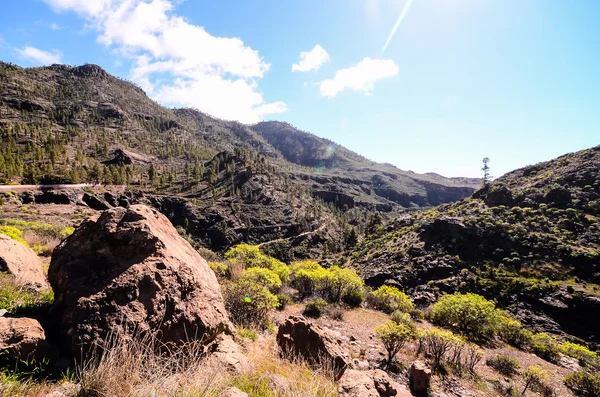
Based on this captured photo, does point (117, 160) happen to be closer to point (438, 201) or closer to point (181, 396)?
point (181, 396)

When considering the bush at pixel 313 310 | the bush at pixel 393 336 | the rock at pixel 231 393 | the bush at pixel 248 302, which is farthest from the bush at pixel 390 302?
the rock at pixel 231 393

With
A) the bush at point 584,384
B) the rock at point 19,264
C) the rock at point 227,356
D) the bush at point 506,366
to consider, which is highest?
the rock at point 19,264

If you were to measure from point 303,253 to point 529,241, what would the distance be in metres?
39.2

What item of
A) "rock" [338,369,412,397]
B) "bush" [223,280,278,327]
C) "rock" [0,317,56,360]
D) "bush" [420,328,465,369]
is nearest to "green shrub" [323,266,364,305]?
"bush" [420,328,465,369]

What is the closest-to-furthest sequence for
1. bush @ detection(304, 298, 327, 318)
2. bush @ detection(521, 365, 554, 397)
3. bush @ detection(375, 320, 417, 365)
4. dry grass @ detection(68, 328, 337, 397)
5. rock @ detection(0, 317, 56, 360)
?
dry grass @ detection(68, 328, 337, 397)
rock @ detection(0, 317, 56, 360)
bush @ detection(375, 320, 417, 365)
bush @ detection(521, 365, 554, 397)
bush @ detection(304, 298, 327, 318)

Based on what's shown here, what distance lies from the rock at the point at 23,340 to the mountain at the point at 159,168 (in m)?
55.5

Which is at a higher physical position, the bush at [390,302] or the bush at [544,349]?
the bush at [390,302]

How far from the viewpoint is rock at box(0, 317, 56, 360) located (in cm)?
286

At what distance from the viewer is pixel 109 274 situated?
13.1 feet

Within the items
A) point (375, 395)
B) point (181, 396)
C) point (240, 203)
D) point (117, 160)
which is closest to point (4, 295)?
point (181, 396)

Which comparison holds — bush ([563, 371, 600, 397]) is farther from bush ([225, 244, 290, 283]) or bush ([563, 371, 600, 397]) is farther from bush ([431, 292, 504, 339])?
bush ([225, 244, 290, 283])

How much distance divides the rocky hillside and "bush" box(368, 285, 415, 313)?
1051 cm

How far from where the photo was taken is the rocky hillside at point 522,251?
25.1m

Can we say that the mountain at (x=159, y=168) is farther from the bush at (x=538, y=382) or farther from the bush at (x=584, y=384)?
the bush at (x=538, y=382)
